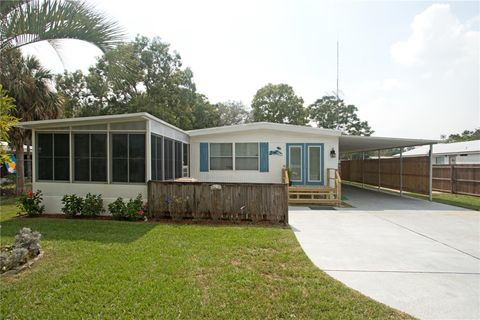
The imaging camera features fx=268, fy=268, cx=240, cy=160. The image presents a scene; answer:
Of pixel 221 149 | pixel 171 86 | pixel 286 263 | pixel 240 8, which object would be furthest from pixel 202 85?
pixel 286 263

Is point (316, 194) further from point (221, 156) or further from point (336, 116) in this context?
point (336, 116)

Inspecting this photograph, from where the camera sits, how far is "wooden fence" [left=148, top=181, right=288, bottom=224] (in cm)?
684

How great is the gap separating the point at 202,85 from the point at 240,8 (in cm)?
1876

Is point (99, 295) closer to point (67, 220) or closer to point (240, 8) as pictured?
point (67, 220)

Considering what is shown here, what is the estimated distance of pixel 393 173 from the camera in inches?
584

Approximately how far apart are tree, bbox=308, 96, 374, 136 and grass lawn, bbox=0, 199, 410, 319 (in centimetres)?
3529

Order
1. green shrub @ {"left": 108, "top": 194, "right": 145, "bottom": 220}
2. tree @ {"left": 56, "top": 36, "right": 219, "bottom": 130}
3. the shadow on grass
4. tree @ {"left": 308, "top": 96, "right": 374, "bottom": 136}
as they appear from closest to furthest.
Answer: the shadow on grass → green shrub @ {"left": 108, "top": 194, "right": 145, "bottom": 220} → tree @ {"left": 56, "top": 36, "right": 219, "bottom": 130} → tree @ {"left": 308, "top": 96, "right": 374, "bottom": 136}

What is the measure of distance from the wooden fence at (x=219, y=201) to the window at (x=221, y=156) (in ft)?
15.1

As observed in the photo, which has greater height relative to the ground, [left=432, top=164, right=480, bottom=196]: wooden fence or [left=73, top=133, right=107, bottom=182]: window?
[left=73, top=133, right=107, bottom=182]: window

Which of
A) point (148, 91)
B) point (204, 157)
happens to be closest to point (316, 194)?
point (204, 157)

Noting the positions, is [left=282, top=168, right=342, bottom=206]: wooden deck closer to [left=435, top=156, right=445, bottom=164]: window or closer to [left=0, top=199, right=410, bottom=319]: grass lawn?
[left=0, top=199, right=410, bottom=319]: grass lawn

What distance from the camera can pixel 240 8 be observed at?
6.89 meters

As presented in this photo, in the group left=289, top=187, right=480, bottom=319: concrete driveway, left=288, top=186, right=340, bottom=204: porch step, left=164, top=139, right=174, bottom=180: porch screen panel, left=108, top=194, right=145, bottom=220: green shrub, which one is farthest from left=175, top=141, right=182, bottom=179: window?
left=289, top=187, right=480, bottom=319: concrete driveway

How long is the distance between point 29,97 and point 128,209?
8213mm
